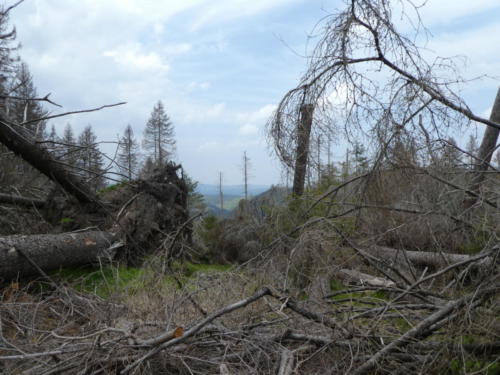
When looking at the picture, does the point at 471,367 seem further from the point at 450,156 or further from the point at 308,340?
the point at 450,156

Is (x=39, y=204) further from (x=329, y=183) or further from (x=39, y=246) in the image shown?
(x=329, y=183)

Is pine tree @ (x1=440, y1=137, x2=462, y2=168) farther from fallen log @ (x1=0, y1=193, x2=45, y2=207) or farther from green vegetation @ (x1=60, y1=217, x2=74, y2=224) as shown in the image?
fallen log @ (x1=0, y1=193, x2=45, y2=207)

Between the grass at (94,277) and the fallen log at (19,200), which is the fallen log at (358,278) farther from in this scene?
the fallen log at (19,200)

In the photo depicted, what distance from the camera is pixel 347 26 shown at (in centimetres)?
412

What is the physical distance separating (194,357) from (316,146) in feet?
7.88

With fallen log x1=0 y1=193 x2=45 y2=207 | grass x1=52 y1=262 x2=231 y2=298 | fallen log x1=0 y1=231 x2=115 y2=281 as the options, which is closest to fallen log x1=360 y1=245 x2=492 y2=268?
grass x1=52 y1=262 x2=231 y2=298

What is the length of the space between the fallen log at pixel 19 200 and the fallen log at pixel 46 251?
1355 mm

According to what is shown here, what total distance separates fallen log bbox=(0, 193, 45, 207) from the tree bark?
87 centimetres

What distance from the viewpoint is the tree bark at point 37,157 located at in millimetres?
5805

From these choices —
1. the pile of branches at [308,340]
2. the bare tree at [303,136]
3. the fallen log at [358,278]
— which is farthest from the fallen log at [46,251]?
the fallen log at [358,278]

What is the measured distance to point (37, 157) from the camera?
20.3ft

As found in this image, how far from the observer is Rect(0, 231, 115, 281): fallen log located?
17.5ft

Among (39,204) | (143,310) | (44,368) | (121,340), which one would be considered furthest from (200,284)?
(39,204)

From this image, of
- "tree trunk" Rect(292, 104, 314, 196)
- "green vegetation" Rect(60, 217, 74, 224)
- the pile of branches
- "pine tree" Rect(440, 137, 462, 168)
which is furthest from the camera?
"green vegetation" Rect(60, 217, 74, 224)
